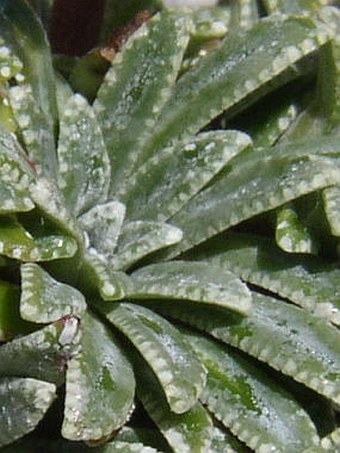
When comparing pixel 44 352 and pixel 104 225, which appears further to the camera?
pixel 104 225

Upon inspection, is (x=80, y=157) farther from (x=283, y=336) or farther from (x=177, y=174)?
(x=283, y=336)

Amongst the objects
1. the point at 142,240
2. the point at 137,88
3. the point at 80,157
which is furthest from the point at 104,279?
the point at 137,88

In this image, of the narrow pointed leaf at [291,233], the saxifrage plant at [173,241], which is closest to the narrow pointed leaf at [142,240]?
the saxifrage plant at [173,241]

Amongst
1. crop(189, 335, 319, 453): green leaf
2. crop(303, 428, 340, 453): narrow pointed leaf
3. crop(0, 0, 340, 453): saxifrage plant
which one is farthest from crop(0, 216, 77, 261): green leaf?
crop(303, 428, 340, 453): narrow pointed leaf

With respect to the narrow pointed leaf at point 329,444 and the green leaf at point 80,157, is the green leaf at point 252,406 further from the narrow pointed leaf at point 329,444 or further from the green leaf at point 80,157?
the green leaf at point 80,157

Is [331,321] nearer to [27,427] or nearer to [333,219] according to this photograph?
[333,219]

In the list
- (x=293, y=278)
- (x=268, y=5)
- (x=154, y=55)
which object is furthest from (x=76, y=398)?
(x=268, y=5)
